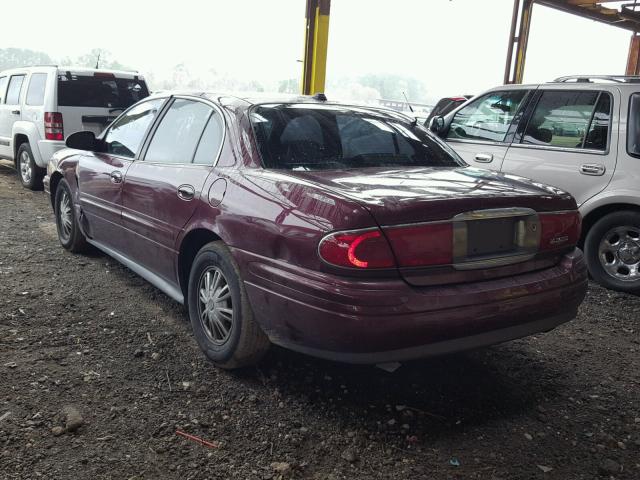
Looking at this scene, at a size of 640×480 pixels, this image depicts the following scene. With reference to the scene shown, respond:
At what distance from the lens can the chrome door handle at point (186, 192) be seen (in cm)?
312

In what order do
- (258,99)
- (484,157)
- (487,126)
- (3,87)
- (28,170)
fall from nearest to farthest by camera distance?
(258,99) → (484,157) → (487,126) → (28,170) → (3,87)

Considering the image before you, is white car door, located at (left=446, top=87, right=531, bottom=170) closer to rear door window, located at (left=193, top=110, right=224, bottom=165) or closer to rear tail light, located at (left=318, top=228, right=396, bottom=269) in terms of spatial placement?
rear door window, located at (left=193, top=110, right=224, bottom=165)

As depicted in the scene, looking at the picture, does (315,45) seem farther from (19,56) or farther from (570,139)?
(19,56)

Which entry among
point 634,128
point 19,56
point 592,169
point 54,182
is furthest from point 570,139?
point 19,56

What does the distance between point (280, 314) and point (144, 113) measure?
2.28 meters

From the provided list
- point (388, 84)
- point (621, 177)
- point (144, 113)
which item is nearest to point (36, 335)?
point (144, 113)

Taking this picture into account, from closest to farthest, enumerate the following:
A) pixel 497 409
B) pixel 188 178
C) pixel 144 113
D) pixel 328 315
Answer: pixel 328 315 < pixel 497 409 < pixel 188 178 < pixel 144 113

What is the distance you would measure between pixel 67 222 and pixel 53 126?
3.41 meters

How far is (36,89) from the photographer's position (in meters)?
8.30

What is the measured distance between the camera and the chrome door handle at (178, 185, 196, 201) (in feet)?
10.2

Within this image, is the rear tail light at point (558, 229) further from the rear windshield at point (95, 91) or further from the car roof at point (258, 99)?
the rear windshield at point (95, 91)

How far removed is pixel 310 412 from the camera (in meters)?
2.68

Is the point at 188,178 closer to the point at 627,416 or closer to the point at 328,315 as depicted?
the point at 328,315

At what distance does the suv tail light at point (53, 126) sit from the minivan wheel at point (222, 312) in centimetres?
571
